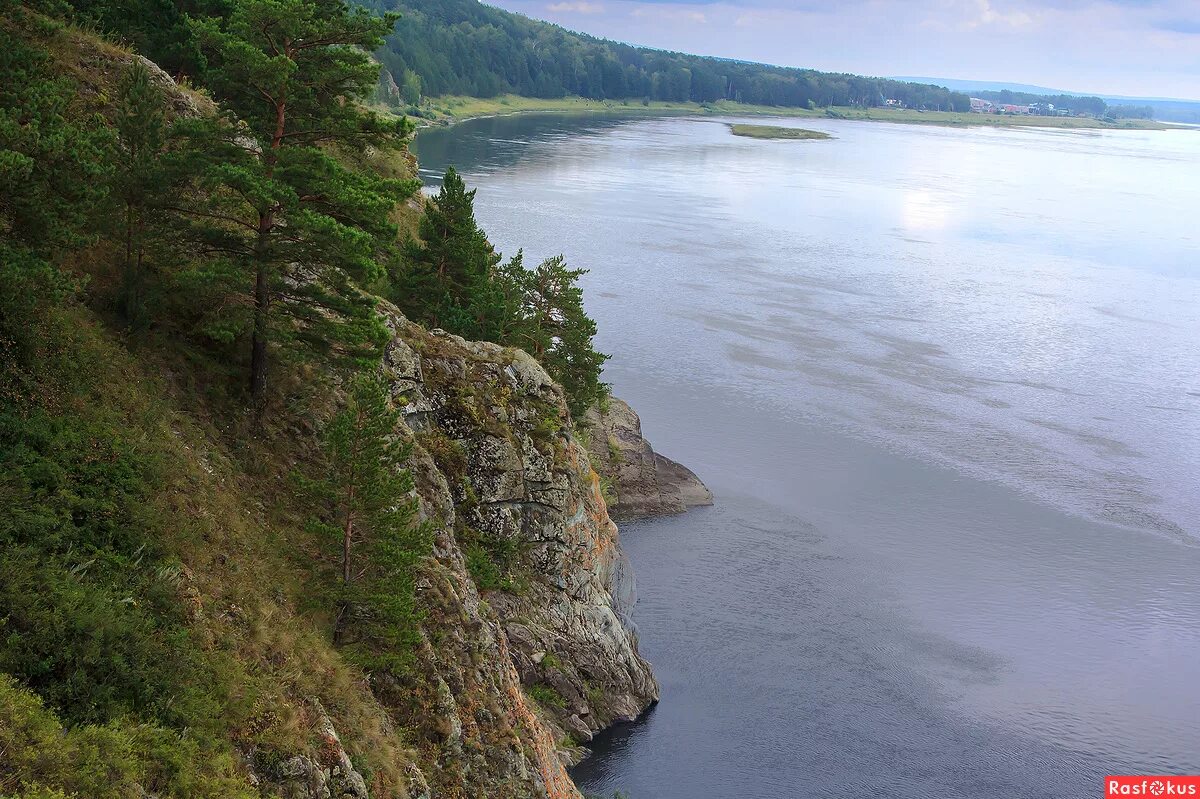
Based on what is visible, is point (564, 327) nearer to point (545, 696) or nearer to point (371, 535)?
point (545, 696)

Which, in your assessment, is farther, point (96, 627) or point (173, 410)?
point (173, 410)

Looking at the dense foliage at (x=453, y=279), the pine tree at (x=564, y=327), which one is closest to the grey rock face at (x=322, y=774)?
the dense foliage at (x=453, y=279)

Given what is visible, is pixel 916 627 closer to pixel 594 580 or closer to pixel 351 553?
pixel 594 580

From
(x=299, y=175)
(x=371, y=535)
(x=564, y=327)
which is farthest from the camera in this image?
(x=564, y=327)

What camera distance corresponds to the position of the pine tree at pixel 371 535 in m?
23.8

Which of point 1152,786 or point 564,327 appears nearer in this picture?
point 1152,786

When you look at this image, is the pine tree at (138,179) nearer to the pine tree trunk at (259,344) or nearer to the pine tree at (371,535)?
the pine tree trunk at (259,344)

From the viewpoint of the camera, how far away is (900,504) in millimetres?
63281

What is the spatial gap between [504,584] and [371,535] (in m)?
12.0

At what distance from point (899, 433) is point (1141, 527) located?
53.8 feet

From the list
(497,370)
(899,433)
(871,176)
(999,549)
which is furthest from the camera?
(871,176)

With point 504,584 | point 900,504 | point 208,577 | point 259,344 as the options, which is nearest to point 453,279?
point 504,584

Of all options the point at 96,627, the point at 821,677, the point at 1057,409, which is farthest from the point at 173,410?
the point at 1057,409

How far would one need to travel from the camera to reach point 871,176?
615 feet
